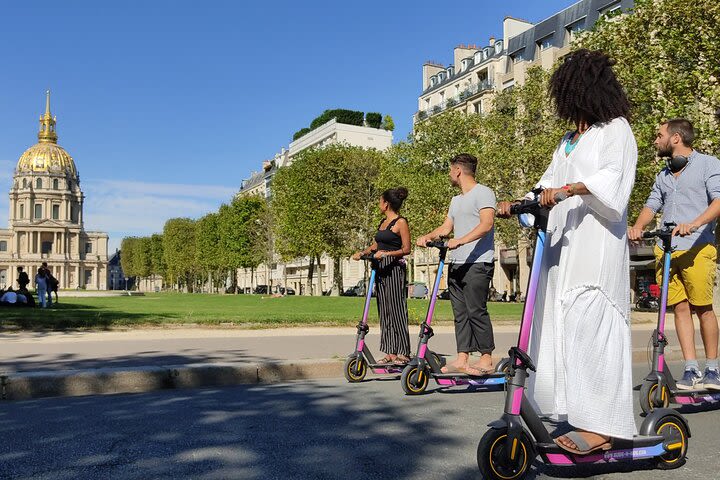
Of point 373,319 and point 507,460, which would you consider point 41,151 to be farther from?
point 507,460

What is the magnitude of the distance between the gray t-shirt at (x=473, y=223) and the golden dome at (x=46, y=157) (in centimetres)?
17172

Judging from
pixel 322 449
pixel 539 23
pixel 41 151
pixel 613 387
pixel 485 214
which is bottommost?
pixel 322 449

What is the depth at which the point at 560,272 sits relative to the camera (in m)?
4.01

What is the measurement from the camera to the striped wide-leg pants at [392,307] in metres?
7.87

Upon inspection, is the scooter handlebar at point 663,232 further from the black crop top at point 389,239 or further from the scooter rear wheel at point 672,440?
the black crop top at point 389,239

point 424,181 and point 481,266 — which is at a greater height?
point 424,181

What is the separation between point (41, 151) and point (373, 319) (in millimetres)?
167147

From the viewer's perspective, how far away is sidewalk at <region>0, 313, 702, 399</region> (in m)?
7.20

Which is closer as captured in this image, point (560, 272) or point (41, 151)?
point (560, 272)

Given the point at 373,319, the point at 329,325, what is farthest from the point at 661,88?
the point at 329,325

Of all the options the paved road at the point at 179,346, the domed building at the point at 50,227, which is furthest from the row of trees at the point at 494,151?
the domed building at the point at 50,227

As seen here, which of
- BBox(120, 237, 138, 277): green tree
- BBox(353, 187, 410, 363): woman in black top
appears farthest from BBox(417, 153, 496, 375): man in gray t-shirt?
BBox(120, 237, 138, 277): green tree

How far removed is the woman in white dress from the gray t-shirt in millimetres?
2711

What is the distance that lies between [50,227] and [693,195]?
169 metres
